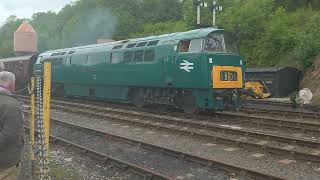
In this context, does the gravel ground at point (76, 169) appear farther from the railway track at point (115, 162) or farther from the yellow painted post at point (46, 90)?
the yellow painted post at point (46, 90)

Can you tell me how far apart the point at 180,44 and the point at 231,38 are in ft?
6.29

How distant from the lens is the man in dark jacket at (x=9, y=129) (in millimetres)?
4531

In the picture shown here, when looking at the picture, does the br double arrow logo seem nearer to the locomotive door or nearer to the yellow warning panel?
the locomotive door

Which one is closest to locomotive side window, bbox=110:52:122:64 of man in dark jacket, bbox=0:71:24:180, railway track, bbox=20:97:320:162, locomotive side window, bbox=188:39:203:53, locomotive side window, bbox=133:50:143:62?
locomotive side window, bbox=133:50:143:62

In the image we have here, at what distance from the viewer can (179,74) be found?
51.9ft

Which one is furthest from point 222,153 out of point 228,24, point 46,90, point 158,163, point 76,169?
point 228,24

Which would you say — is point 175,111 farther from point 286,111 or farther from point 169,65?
point 286,111

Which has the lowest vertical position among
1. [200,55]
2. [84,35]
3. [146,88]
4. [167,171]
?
[167,171]

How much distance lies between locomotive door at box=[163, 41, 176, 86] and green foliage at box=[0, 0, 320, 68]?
2.45 metres

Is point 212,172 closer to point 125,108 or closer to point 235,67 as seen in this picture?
point 235,67

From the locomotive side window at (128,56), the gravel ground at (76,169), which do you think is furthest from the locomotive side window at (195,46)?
the gravel ground at (76,169)

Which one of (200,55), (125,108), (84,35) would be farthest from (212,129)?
(84,35)

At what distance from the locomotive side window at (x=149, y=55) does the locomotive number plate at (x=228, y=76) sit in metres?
3.03

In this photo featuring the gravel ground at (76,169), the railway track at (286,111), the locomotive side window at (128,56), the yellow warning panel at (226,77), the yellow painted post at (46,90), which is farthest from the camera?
the locomotive side window at (128,56)
